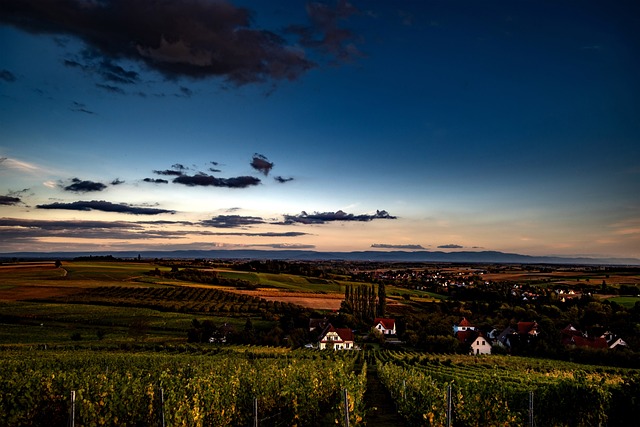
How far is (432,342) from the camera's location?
6262 cm

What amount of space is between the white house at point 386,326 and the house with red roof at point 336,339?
11.6 metres

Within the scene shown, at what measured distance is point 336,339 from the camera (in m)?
64.7

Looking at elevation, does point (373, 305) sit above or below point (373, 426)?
below

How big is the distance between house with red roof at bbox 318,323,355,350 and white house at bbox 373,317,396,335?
1164 cm

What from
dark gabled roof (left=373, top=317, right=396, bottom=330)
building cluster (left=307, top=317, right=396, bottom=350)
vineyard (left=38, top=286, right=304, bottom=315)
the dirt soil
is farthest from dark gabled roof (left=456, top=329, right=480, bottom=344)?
vineyard (left=38, top=286, right=304, bottom=315)

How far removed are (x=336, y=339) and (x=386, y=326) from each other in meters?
16.3

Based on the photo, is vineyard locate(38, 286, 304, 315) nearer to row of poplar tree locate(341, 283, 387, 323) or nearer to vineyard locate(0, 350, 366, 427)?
row of poplar tree locate(341, 283, 387, 323)

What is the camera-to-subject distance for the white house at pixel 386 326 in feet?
251

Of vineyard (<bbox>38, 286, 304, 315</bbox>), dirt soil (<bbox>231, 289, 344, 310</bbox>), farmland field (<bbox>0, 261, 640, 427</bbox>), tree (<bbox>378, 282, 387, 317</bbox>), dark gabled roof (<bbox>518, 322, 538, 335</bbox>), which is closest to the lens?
farmland field (<bbox>0, 261, 640, 427</bbox>)

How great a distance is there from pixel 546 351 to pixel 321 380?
5266cm

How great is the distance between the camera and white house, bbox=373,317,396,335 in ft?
251

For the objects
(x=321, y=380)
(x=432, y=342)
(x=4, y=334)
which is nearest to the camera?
(x=321, y=380)

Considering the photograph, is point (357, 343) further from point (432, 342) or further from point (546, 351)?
point (546, 351)

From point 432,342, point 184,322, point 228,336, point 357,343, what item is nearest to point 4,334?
point 184,322
